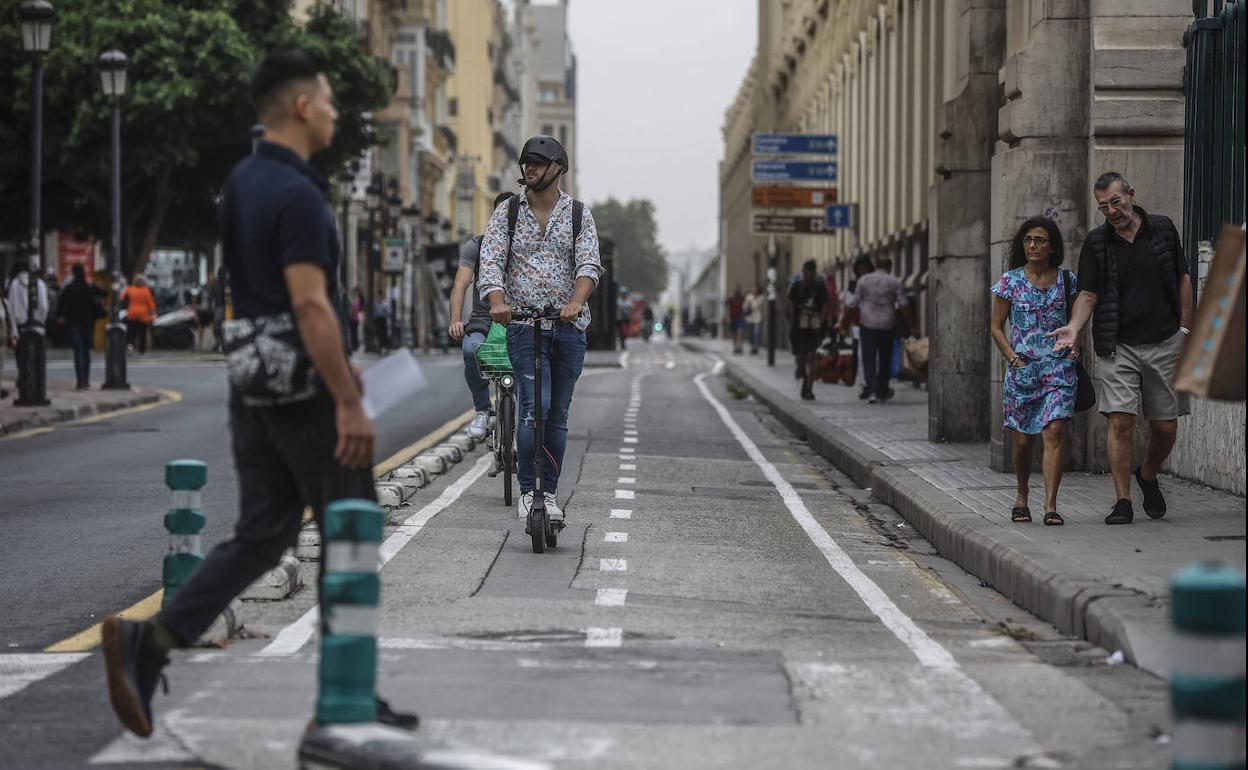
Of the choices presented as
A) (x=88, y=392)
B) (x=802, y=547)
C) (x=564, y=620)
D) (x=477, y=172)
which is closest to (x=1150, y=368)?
(x=802, y=547)

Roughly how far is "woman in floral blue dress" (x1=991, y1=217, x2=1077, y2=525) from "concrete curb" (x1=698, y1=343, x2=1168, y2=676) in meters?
0.59

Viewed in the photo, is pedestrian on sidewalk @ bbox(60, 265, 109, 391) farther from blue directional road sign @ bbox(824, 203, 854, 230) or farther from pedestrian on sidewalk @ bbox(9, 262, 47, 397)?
blue directional road sign @ bbox(824, 203, 854, 230)

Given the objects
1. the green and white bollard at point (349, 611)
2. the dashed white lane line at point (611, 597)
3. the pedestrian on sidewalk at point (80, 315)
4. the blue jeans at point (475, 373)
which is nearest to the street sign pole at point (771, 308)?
the pedestrian on sidewalk at point (80, 315)

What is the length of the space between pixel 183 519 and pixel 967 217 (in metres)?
11.4

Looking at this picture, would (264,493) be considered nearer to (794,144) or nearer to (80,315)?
(80,315)

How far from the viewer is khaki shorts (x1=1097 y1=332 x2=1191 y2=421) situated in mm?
11359

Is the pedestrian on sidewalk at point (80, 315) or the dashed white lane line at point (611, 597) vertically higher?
the pedestrian on sidewalk at point (80, 315)

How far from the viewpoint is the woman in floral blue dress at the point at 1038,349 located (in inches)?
446

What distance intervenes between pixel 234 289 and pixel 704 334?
119974mm

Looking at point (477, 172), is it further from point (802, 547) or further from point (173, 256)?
point (802, 547)

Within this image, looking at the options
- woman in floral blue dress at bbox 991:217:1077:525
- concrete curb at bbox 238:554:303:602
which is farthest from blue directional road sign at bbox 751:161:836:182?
A: concrete curb at bbox 238:554:303:602

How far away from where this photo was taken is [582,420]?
2366cm

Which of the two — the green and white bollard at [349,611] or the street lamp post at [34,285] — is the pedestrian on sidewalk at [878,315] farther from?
the green and white bollard at [349,611]

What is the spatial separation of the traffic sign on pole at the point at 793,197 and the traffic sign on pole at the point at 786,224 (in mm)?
297
